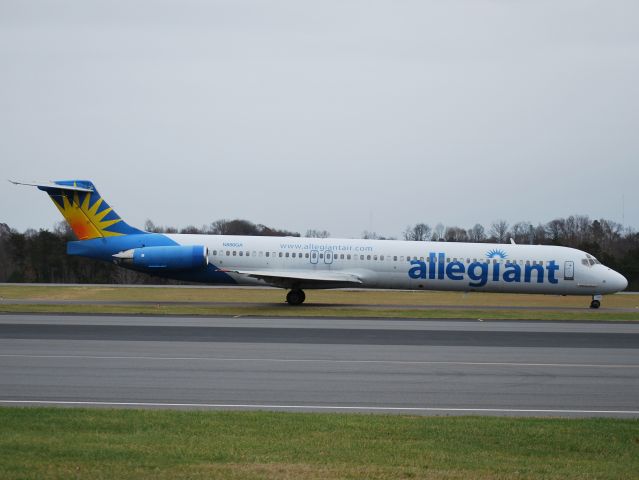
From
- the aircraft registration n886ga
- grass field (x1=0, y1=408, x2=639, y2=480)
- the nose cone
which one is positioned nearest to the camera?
grass field (x1=0, y1=408, x2=639, y2=480)

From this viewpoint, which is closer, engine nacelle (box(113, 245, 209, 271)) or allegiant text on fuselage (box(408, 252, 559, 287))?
engine nacelle (box(113, 245, 209, 271))

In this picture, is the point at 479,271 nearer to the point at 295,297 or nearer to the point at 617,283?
the point at 617,283

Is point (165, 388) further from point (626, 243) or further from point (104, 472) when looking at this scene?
point (626, 243)

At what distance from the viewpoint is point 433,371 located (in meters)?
15.3

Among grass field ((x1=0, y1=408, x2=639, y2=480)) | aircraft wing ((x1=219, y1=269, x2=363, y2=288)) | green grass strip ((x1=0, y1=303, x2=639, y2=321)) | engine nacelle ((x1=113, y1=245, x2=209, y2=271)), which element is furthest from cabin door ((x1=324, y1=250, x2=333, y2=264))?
grass field ((x1=0, y1=408, x2=639, y2=480))

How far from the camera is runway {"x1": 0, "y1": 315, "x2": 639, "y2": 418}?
12117 mm

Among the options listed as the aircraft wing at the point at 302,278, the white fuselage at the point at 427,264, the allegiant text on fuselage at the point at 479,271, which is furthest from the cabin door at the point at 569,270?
the aircraft wing at the point at 302,278

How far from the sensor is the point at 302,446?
28.5ft

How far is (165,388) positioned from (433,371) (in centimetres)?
525

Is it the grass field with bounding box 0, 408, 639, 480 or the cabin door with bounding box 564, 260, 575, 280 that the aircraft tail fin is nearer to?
the cabin door with bounding box 564, 260, 575, 280

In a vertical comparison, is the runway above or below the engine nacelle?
below

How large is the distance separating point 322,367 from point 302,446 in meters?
6.86

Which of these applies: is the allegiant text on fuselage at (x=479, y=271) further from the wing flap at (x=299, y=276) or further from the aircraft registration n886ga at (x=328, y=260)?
the wing flap at (x=299, y=276)

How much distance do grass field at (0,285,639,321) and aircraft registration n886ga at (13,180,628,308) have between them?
1.07m
